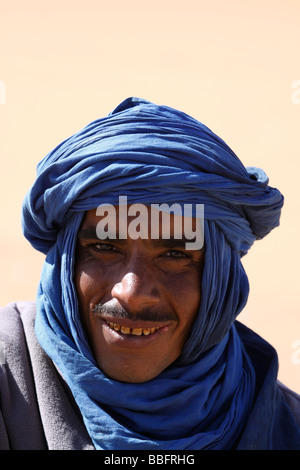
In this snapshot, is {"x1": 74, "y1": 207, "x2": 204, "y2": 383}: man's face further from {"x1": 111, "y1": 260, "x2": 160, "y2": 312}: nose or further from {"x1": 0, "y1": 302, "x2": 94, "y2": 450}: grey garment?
{"x1": 0, "y1": 302, "x2": 94, "y2": 450}: grey garment

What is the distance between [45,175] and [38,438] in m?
0.98

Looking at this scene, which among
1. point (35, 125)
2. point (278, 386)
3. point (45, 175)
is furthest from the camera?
point (35, 125)

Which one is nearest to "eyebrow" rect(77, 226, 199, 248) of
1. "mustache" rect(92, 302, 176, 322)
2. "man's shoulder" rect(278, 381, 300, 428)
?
"mustache" rect(92, 302, 176, 322)

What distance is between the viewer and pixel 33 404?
2957mm

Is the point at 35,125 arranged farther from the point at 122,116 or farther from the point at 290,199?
the point at 122,116

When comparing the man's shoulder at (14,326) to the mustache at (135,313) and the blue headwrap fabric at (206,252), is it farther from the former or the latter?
the mustache at (135,313)

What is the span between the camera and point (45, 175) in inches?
122

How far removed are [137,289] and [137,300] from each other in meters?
0.04

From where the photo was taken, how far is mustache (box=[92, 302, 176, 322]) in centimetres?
289

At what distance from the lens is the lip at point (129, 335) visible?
2896 millimetres

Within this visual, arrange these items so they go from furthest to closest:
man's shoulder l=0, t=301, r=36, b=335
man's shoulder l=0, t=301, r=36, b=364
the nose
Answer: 1. man's shoulder l=0, t=301, r=36, b=335
2. man's shoulder l=0, t=301, r=36, b=364
3. the nose

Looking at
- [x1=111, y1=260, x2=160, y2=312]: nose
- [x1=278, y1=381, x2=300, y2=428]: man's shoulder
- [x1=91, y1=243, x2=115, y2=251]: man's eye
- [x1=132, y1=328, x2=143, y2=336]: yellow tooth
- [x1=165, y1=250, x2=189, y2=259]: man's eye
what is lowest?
[x1=278, y1=381, x2=300, y2=428]: man's shoulder

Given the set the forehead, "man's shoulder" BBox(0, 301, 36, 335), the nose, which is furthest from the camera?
"man's shoulder" BBox(0, 301, 36, 335)
